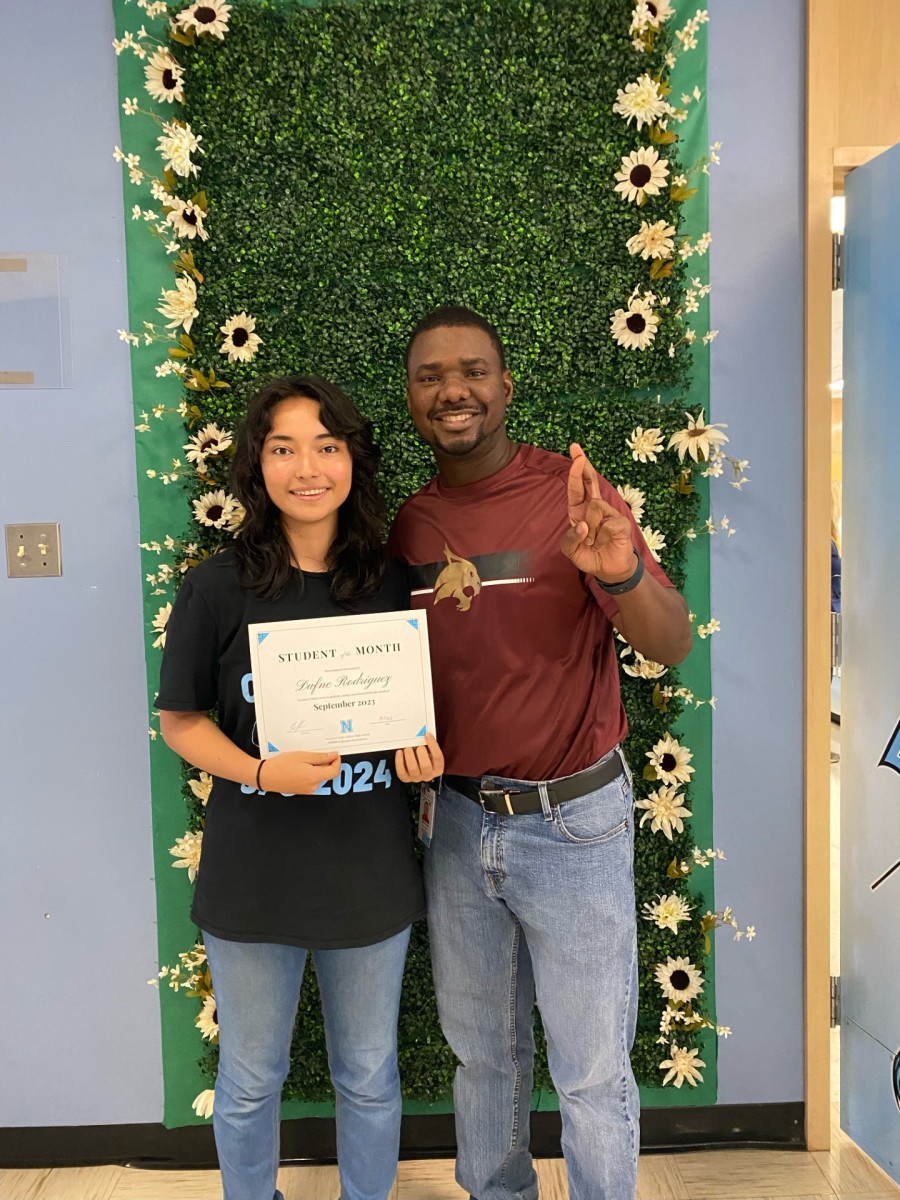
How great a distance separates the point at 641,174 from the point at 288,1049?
6.44ft

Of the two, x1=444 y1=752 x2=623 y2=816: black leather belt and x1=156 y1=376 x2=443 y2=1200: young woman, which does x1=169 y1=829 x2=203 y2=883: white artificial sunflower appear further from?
x1=444 y1=752 x2=623 y2=816: black leather belt

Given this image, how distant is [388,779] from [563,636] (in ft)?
1.34

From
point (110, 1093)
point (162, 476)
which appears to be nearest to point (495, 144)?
point (162, 476)

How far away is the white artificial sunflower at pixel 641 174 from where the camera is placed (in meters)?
1.76

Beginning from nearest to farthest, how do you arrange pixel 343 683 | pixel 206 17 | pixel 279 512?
pixel 343 683 < pixel 279 512 < pixel 206 17

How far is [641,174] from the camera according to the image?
69.7 inches

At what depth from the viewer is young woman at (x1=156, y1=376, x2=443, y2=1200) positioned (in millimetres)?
1360

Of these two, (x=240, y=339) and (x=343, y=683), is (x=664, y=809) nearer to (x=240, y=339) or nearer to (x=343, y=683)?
(x=343, y=683)

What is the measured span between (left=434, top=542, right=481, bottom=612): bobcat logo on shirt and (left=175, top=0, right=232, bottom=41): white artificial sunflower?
130 centimetres

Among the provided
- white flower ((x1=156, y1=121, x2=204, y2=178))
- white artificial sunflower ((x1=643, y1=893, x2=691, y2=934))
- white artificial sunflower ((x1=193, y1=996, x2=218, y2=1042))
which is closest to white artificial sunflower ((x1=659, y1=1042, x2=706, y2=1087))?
white artificial sunflower ((x1=643, y1=893, x2=691, y2=934))

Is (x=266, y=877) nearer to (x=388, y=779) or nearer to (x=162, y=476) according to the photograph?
(x=388, y=779)

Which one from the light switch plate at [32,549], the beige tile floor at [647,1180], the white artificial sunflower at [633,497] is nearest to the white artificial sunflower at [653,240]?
the white artificial sunflower at [633,497]

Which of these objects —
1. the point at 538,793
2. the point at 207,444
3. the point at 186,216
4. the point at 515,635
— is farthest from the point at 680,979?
the point at 186,216

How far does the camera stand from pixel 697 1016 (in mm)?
1932
